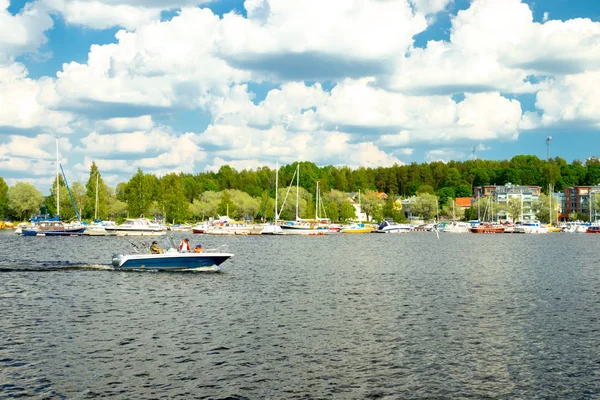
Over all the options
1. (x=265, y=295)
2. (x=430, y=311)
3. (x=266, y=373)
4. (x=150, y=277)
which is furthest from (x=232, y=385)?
(x=150, y=277)

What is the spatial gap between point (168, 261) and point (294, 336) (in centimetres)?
2922

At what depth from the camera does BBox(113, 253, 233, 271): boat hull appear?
192 ft

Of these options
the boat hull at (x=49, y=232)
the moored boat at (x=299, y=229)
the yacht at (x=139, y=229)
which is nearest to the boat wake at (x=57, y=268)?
the yacht at (x=139, y=229)

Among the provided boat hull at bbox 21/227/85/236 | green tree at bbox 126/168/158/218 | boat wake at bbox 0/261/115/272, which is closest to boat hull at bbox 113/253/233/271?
boat wake at bbox 0/261/115/272

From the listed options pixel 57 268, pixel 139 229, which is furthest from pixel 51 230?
pixel 57 268

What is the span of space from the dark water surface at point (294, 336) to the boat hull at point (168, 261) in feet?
4.21

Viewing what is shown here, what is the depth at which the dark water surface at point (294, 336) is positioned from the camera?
23656mm

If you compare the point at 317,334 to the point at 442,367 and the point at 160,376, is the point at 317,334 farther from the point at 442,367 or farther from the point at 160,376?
the point at 160,376

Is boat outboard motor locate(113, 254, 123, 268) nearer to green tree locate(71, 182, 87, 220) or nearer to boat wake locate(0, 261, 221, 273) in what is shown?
boat wake locate(0, 261, 221, 273)

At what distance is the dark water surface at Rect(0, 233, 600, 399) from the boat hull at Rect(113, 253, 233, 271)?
4.21ft

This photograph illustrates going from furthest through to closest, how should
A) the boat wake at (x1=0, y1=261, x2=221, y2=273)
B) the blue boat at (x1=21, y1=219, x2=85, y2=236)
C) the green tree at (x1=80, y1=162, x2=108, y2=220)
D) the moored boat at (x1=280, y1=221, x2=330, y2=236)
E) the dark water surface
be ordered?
1. the green tree at (x1=80, y1=162, x2=108, y2=220)
2. the moored boat at (x1=280, y1=221, x2=330, y2=236)
3. the blue boat at (x1=21, y1=219, x2=85, y2=236)
4. the boat wake at (x1=0, y1=261, x2=221, y2=273)
5. the dark water surface

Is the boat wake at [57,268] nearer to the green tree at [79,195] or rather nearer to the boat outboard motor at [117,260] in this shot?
the boat outboard motor at [117,260]

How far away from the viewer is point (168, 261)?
58750 millimetres

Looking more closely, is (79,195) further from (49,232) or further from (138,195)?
(49,232)
